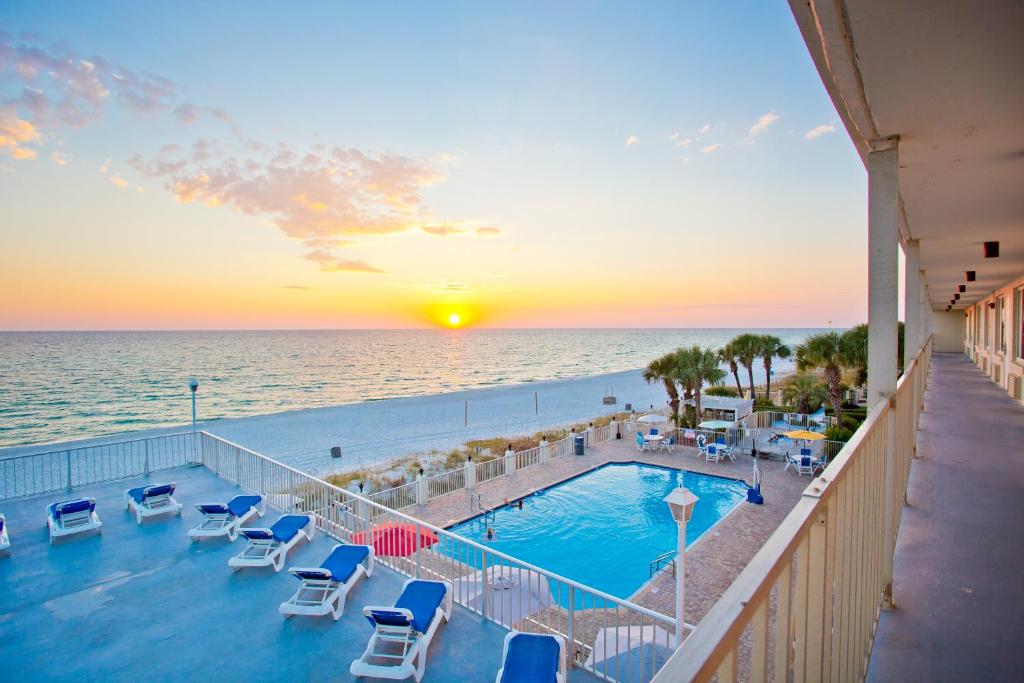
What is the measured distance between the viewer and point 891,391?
Result: 3.47 metres

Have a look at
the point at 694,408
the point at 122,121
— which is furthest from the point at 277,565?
the point at 694,408

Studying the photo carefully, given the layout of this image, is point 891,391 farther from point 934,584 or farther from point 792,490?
point 792,490

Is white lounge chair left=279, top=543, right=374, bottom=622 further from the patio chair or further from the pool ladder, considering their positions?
the patio chair

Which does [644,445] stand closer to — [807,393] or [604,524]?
[604,524]

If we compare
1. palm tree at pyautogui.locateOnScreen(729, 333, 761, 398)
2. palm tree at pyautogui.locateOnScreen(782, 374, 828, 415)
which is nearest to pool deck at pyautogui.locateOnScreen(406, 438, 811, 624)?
palm tree at pyautogui.locateOnScreen(782, 374, 828, 415)

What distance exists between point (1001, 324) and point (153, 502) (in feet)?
75.0

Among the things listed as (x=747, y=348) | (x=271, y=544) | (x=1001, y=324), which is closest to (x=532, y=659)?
(x=271, y=544)

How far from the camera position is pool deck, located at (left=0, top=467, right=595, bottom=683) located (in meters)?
4.64

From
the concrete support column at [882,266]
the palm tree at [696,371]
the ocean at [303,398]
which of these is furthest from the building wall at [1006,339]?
the ocean at [303,398]

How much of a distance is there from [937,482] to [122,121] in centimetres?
2519

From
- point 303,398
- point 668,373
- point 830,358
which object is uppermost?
point 830,358

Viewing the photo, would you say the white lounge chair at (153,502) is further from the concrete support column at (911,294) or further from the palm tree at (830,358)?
the palm tree at (830,358)

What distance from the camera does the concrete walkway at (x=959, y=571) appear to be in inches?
97.0

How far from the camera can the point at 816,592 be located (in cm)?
137
